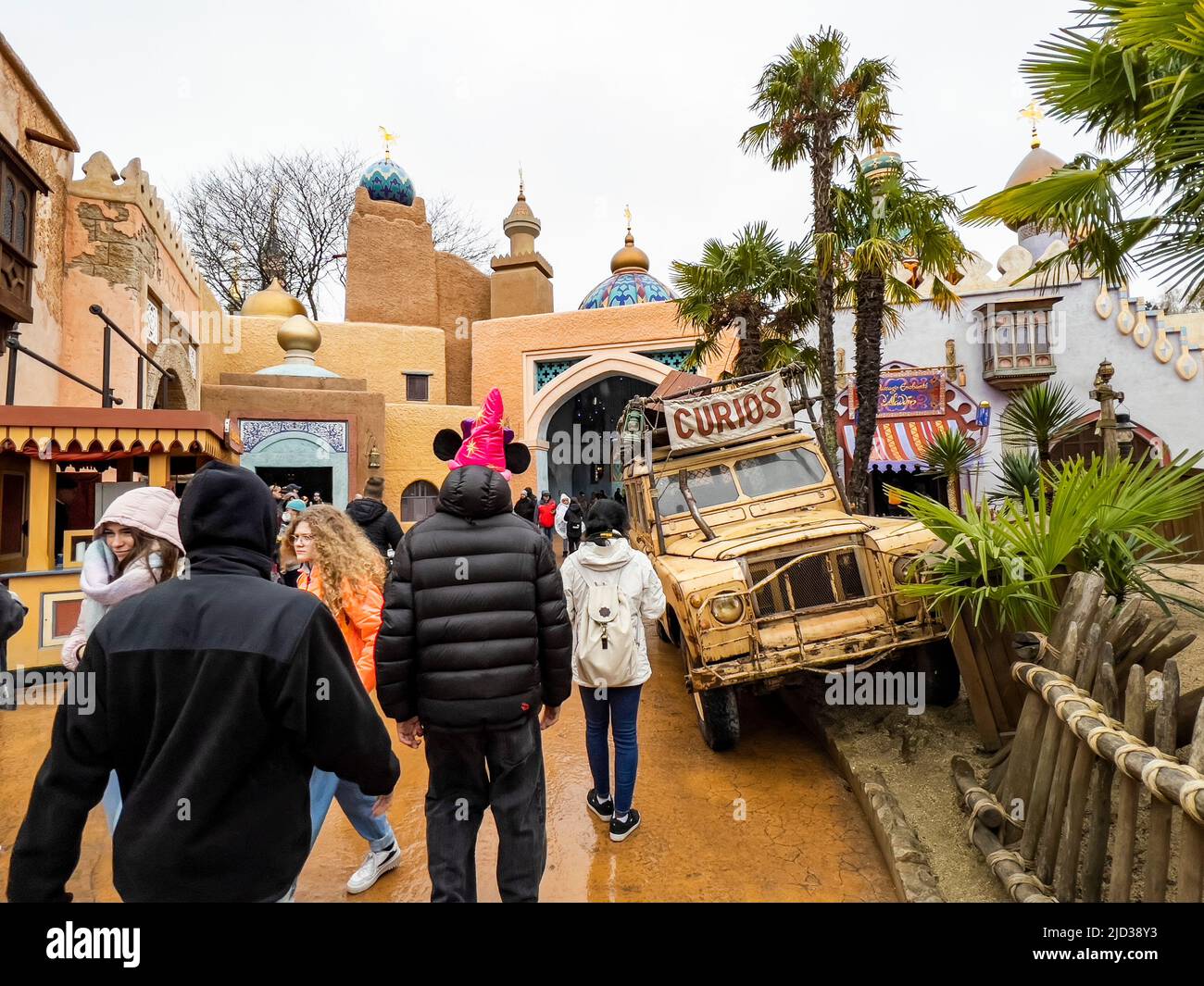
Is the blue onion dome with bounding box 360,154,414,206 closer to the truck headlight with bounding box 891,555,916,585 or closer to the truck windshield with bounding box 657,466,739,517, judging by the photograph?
the truck windshield with bounding box 657,466,739,517

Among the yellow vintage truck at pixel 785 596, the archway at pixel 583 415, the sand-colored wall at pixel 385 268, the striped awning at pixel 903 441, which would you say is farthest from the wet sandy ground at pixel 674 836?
the sand-colored wall at pixel 385 268

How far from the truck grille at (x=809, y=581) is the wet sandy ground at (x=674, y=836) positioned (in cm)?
109

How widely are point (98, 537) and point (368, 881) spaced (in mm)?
2091

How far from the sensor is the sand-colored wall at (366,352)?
19688 mm

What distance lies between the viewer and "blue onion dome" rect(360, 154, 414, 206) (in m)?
22.8

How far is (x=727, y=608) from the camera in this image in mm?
4184

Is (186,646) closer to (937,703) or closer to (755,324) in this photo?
(937,703)

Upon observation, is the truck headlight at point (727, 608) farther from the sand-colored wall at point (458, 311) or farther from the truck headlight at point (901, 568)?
the sand-colored wall at point (458, 311)

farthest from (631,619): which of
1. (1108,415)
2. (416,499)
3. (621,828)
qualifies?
(416,499)

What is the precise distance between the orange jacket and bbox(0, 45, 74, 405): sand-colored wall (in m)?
9.33

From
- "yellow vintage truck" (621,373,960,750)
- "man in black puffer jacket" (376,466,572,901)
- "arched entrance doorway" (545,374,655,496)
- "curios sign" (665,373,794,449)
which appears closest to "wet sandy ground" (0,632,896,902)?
"yellow vintage truck" (621,373,960,750)

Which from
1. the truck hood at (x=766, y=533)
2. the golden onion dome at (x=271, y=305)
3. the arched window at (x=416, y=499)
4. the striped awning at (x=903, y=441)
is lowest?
the truck hood at (x=766, y=533)

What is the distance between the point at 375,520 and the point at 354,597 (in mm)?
2045
